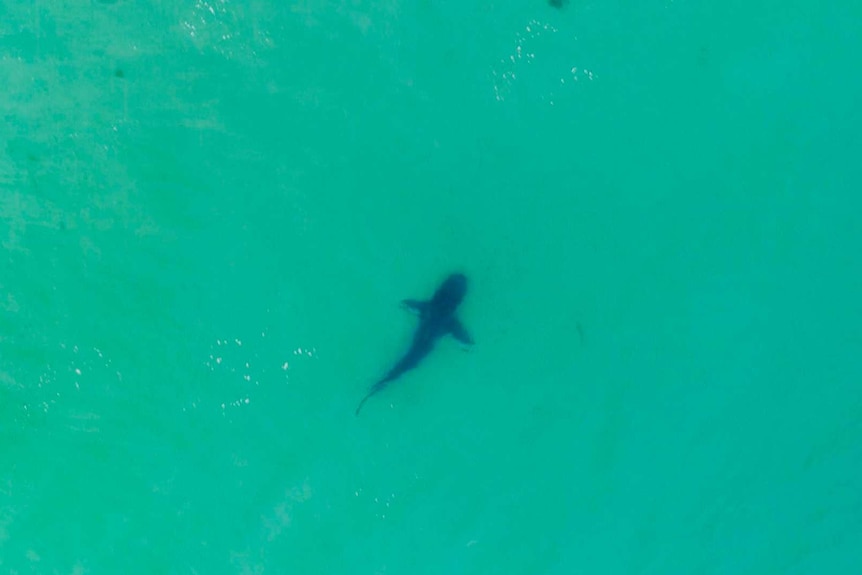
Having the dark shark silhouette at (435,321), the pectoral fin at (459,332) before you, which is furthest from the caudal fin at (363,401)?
the pectoral fin at (459,332)

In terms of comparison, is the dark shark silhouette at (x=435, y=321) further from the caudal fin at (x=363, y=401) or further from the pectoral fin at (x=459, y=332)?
the caudal fin at (x=363, y=401)

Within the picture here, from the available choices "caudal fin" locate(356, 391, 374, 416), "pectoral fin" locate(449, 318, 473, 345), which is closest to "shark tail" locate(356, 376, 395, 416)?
"caudal fin" locate(356, 391, 374, 416)

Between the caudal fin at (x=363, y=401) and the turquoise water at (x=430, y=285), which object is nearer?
the turquoise water at (x=430, y=285)

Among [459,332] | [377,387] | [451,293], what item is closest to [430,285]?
[451,293]

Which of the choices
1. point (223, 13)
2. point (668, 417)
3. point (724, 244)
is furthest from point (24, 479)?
point (724, 244)

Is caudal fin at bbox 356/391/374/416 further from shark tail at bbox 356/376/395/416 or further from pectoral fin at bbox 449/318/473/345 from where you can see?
pectoral fin at bbox 449/318/473/345

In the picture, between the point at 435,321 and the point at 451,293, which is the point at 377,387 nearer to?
the point at 435,321

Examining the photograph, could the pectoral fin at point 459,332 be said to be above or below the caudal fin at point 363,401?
above
